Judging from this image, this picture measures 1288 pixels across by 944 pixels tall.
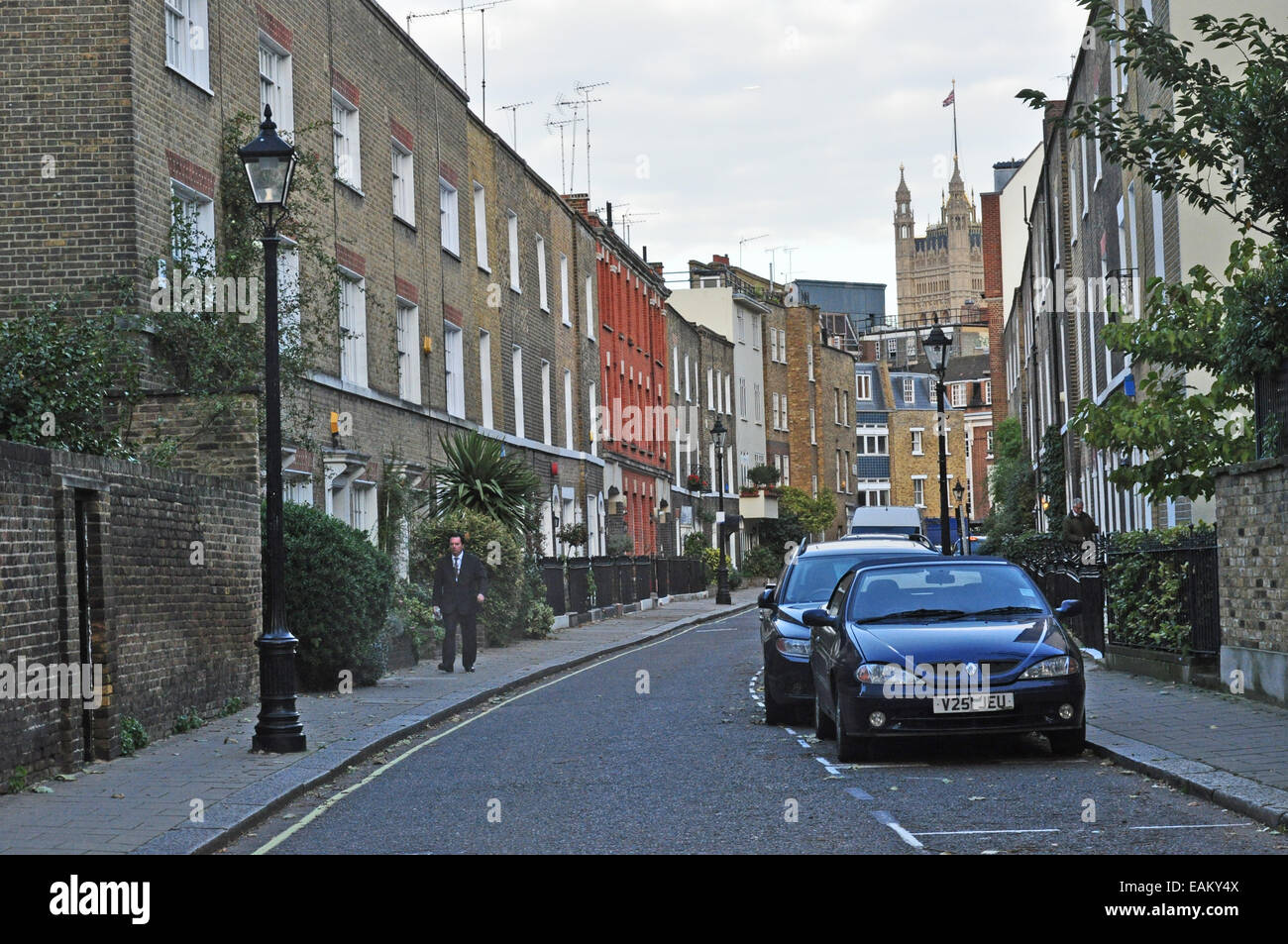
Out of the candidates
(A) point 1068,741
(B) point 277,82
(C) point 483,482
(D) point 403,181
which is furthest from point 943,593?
(D) point 403,181

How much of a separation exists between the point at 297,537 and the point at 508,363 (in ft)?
61.8

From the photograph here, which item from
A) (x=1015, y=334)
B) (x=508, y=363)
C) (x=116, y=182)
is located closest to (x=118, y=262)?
(x=116, y=182)

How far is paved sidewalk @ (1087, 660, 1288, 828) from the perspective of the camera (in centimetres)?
960

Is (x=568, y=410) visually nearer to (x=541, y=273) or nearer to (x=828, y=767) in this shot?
(x=541, y=273)

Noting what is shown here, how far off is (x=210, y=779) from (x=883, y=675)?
4.80 metres

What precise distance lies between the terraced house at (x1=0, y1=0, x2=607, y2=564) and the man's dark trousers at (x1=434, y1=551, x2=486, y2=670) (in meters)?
2.59

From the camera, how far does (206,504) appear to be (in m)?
15.6

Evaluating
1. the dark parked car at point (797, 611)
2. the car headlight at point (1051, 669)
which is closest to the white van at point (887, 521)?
the dark parked car at point (797, 611)

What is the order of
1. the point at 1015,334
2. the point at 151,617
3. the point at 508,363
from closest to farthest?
the point at 151,617 → the point at 508,363 → the point at 1015,334

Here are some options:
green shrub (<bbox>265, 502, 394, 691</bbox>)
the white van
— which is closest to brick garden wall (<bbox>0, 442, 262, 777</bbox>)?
green shrub (<bbox>265, 502, 394, 691</bbox>)

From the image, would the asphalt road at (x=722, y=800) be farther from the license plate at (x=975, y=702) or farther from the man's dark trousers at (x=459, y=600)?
the man's dark trousers at (x=459, y=600)

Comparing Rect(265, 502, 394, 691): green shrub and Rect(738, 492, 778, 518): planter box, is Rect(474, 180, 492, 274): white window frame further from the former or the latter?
Rect(738, 492, 778, 518): planter box

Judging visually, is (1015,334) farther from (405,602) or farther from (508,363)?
(405,602)

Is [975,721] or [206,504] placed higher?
[206,504]
